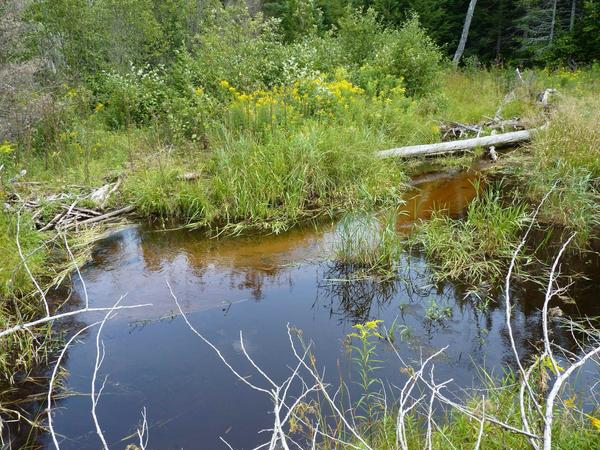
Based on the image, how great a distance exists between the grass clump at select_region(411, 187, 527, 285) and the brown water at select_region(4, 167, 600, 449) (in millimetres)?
193

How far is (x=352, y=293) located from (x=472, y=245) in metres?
1.34

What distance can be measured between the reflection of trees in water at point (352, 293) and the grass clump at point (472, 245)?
0.55m

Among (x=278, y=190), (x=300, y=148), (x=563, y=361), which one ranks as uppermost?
(x=300, y=148)

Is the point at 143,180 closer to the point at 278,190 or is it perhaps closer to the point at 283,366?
the point at 278,190

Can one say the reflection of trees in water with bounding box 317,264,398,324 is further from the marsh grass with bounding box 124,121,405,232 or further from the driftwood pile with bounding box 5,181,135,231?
the driftwood pile with bounding box 5,181,135,231

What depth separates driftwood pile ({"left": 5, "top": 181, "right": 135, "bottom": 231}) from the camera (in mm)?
6008

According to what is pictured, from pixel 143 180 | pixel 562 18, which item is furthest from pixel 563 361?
pixel 562 18

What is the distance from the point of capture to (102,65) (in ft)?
40.1

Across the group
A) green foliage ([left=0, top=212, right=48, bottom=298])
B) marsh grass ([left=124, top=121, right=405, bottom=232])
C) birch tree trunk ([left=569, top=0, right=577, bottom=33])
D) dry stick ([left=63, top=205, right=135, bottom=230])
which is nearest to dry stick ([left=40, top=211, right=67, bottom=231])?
dry stick ([left=63, top=205, right=135, bottom=230])

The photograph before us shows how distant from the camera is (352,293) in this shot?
474 centimetres

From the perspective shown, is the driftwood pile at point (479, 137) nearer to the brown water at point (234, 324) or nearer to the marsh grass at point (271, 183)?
the marsh grass at point (271, 183)

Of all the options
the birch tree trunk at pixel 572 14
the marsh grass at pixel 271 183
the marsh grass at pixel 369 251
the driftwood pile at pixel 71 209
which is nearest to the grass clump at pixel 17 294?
the driftwood pile at pixel 71 209

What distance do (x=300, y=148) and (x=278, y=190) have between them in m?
0.65

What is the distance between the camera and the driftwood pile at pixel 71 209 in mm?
6008
